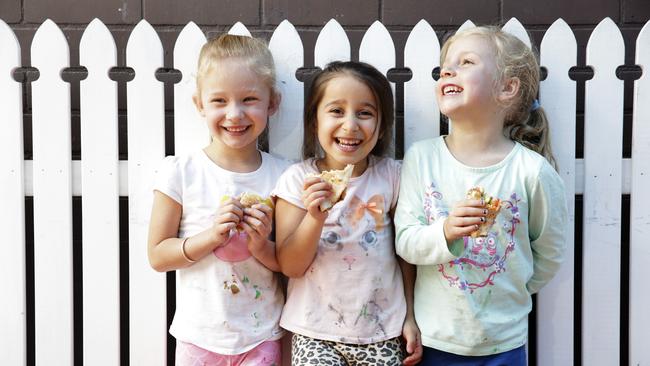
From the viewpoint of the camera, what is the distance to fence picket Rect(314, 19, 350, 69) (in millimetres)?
2346

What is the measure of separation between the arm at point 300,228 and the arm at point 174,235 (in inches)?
7.6

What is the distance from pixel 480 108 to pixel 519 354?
835mm

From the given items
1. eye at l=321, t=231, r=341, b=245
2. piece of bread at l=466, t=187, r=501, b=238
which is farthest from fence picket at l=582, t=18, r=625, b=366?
eye at l=321, t=231, r=341, b=245

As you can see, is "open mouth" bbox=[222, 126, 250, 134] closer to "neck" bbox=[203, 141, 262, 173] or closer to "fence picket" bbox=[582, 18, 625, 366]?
"neck" bbox=[203, 141, 262, 173]

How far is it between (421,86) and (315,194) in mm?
701

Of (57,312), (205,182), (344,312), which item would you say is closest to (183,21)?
(205,182)

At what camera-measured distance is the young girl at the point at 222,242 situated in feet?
6.88

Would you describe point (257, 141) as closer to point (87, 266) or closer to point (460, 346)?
point (87, 266)

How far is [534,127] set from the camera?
2.30 meters

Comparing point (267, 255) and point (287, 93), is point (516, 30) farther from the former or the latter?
point (267, 255)

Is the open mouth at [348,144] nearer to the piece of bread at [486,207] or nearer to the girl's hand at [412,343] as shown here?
the piece of bread at [486,207]

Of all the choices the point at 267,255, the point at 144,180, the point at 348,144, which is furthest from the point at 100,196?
the point at 348,144

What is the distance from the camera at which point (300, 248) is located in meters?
2.04

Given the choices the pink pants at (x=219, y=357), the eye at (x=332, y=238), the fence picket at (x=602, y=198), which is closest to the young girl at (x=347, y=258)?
the eye at (x=332, y=238)
